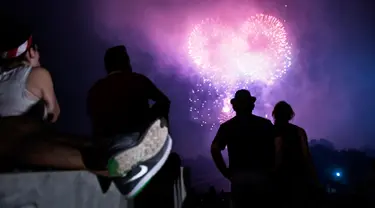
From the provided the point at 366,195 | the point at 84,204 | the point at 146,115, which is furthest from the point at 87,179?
the point at 366,195

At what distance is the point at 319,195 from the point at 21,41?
8.45 ft

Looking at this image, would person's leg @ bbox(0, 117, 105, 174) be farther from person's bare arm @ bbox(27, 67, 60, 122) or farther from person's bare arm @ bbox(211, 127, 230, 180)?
person's bare arm @ bbox(211, 127, 230, 180)

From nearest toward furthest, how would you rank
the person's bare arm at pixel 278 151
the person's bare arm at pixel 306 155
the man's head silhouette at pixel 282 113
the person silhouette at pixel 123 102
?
the person silhouette at pixel 123 102
the person's bare arm at pixel 278 151
the person's bare arm at pixel 306 155
the man's head silhouette at pixel 282 113

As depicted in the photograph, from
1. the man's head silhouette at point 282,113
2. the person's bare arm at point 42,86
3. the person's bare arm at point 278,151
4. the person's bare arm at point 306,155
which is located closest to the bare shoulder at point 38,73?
the person's bare arm at point 42,86

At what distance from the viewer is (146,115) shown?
271 cm

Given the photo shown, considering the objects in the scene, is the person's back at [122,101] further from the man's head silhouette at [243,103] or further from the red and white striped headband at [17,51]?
the man's head silhouette at [243,103]

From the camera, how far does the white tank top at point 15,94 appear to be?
6.93ft

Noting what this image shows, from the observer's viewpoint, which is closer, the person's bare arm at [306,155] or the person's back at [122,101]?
the person's back at [122,101]

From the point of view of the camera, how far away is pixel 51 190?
4.92 feet

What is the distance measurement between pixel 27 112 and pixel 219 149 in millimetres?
1720

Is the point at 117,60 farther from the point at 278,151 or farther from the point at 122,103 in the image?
the point at 278,151

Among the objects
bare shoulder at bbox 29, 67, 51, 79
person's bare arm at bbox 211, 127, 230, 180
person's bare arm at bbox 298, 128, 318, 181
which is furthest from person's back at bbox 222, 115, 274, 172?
bare shoulder at bbox 29, 67, 51, 79

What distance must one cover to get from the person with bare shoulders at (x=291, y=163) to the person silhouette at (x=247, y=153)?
145mm

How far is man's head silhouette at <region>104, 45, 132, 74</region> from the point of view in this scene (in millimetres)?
2863
